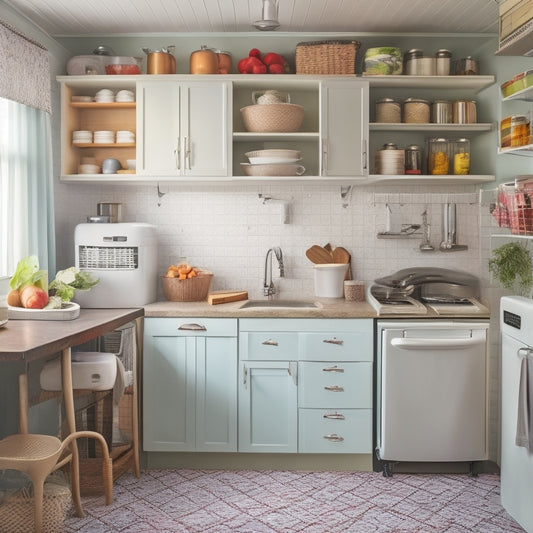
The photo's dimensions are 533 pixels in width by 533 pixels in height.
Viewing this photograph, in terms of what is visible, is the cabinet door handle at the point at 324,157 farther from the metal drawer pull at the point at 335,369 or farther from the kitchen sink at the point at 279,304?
→ the metal drawer pull at the point at 335,369

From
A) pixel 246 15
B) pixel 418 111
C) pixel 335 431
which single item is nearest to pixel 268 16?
pixel 246 15

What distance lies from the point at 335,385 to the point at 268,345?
44cm

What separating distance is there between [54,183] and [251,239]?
50.3 inches

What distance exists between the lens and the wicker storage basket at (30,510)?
2898 millimetres

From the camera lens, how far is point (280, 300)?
453cm

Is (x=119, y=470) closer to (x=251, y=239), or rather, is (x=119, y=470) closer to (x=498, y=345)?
(x=251, y=239)

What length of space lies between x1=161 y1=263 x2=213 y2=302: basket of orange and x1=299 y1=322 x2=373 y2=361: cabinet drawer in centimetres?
77

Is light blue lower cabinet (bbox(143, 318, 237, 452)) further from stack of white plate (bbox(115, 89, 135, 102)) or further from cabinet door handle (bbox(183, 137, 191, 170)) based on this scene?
stack of white plate (bbox(115, 89, 135, 102))

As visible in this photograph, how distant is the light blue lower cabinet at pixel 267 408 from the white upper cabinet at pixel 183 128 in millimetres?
1196

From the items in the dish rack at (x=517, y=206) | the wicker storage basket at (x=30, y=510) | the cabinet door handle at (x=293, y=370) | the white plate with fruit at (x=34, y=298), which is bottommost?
the wicker storage basket at (x=30, y=510)

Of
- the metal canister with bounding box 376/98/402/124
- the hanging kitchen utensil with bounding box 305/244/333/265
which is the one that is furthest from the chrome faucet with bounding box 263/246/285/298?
the metal canister with bounding box 376/98/402/124

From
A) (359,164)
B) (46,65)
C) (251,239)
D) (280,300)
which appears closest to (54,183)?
(46,65)

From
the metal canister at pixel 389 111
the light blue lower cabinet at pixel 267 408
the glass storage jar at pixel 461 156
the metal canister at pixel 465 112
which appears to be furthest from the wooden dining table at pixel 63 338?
the metal canister at pixel 465 112

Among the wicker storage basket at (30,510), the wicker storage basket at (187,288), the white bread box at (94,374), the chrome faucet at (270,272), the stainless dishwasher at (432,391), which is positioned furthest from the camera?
the chrome faucet at (270,272)
